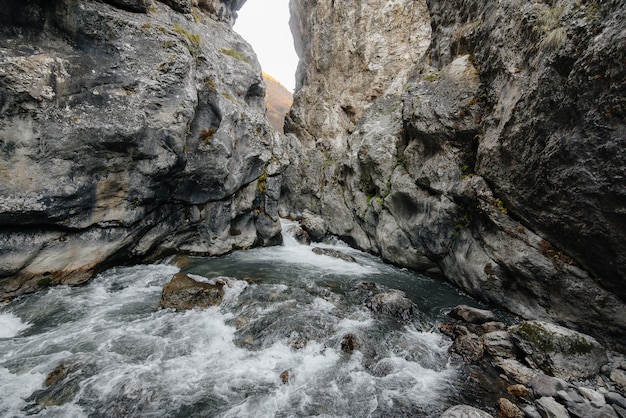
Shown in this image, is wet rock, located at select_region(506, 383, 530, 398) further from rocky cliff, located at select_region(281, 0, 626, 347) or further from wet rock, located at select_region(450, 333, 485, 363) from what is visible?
rocky cliff, located at select_region(281, 0, 626, 347)

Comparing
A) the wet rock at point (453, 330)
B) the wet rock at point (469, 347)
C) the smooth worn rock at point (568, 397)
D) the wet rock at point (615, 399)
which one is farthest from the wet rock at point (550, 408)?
the wet rock at point (453, 330)

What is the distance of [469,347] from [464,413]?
2674mm

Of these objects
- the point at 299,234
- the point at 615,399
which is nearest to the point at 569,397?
the point at 615,399

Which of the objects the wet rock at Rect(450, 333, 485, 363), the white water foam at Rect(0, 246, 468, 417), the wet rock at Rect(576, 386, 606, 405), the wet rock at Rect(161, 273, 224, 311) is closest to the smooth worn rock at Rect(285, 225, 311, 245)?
the white water foam at Rect(0, 246, 468, 417)

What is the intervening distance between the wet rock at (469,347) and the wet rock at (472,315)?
1.29 metres

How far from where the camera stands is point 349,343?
306 inches

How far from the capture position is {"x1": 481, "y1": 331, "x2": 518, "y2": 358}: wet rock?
7.59 m

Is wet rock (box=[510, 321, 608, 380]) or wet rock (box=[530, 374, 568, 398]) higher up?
wet rock (box=[510, 321, 608, 380])

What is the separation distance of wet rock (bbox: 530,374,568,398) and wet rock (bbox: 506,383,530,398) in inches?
6.3

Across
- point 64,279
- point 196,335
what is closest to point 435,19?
point 196,335

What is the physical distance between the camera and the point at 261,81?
19.5m

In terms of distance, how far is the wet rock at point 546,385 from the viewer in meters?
6.16

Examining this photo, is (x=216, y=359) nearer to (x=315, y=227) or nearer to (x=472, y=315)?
(x=472, y=315)

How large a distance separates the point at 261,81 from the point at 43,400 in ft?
61.1
